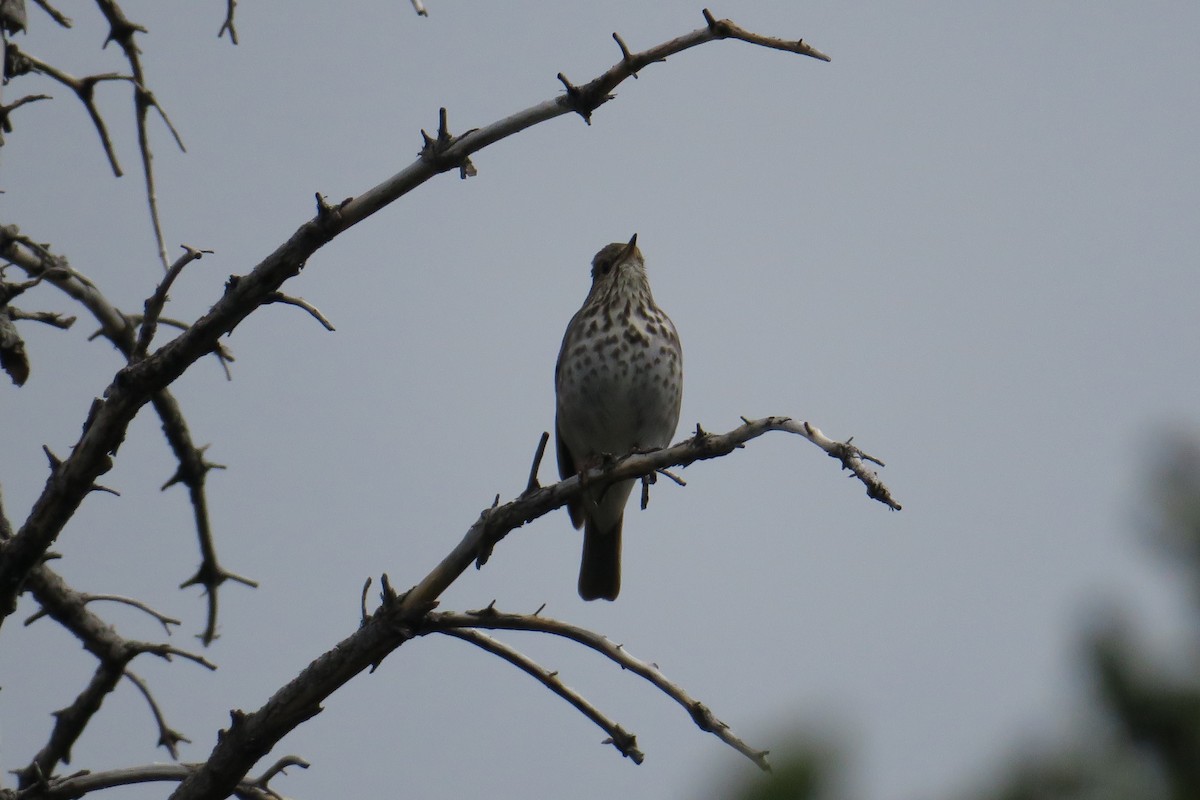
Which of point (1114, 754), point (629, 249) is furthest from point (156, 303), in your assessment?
point (629, 249)

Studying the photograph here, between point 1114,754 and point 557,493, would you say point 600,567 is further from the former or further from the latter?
point 1114,754

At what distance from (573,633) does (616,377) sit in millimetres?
3421

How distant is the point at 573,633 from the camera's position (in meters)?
4.43

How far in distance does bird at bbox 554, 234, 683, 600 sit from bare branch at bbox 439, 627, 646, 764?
2972 millimetres

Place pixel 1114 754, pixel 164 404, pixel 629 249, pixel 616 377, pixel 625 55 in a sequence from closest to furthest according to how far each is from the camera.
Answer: pixel 1114 754 < pixel 625 55 < pixel 164 404 < pixel 616 377 < pixel 629 249

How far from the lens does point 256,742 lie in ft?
14.3

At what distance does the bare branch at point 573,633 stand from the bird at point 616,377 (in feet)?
9.81

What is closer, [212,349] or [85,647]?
[212,349]

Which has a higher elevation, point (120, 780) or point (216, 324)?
point (216, 324)

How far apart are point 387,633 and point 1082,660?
2.67 m

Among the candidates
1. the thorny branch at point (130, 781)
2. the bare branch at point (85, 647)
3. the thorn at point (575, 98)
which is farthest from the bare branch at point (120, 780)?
the thorn at point (575, 98)

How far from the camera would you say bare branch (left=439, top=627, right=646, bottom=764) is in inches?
172

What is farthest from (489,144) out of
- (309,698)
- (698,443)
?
(309,698)

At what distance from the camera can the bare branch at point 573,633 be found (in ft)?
14.2
